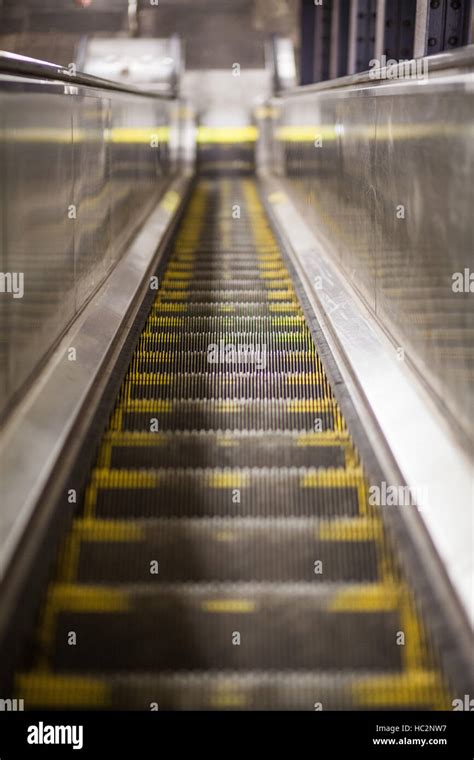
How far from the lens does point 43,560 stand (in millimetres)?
2523

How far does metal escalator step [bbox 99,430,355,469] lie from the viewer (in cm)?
330

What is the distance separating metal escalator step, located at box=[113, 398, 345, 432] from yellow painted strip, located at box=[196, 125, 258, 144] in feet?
43.7

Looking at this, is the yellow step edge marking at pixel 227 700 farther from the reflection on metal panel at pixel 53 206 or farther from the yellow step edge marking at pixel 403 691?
the reflection on metal panel at pixel 53 206

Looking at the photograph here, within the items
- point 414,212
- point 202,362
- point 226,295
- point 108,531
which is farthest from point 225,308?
point 108,531

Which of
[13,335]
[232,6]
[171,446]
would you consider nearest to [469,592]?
[171,446]

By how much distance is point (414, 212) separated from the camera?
3.48 m

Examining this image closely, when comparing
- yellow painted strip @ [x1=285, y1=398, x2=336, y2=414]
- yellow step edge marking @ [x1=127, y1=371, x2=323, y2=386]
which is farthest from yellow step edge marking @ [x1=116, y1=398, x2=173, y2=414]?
yellow painted strip @ [x1=285, y1=398, x2=336, y2=414]

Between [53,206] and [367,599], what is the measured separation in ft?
7.03

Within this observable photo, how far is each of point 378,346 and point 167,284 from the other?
2.41m

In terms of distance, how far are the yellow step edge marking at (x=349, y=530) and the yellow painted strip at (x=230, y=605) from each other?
0.39 meters

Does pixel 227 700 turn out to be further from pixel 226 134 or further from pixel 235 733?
pixel 226 134

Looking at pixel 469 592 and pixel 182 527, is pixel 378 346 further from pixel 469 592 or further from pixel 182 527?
pixel 469 592

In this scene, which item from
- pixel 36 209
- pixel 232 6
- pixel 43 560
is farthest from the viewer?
pixel 232 6

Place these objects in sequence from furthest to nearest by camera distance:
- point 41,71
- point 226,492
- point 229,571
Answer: point 41,71 < point 226,492 < point 229,571
